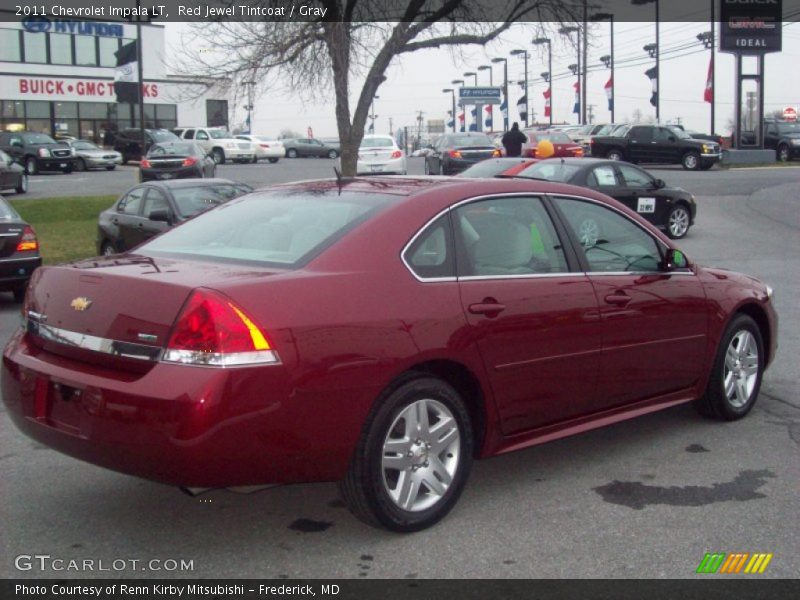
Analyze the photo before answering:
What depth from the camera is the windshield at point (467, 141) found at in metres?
30.7

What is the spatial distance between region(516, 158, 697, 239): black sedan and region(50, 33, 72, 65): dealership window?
47610 mm

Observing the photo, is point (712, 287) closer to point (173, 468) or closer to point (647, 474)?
point (647, 474)

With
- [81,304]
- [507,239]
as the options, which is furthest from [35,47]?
[81,304]

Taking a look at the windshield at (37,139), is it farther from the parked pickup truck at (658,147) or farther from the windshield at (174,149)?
the parked pickup truck at (658,147)

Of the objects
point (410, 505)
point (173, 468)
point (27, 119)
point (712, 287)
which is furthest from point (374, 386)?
point (27, 119)

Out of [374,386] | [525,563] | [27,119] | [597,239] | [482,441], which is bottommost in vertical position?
[525,563]

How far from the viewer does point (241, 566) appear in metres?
4.18

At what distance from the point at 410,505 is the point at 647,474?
159cm

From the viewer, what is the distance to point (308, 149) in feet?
206

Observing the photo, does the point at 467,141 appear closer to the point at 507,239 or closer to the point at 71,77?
the point at 507,239

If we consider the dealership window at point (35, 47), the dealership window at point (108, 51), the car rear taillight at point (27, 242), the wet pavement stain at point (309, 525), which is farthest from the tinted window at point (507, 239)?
the dealership window at point (108, 51)

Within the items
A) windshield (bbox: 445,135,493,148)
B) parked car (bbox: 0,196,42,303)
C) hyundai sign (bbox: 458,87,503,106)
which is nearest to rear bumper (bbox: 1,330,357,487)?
parked car (bbox: 0,196,42,303)

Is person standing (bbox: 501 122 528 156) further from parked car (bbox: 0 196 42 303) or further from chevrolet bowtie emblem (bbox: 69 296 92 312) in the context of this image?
chevrolet bowtie emblem (bbox: 69 296 92 312)

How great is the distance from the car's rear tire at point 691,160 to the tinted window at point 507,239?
115 feet
